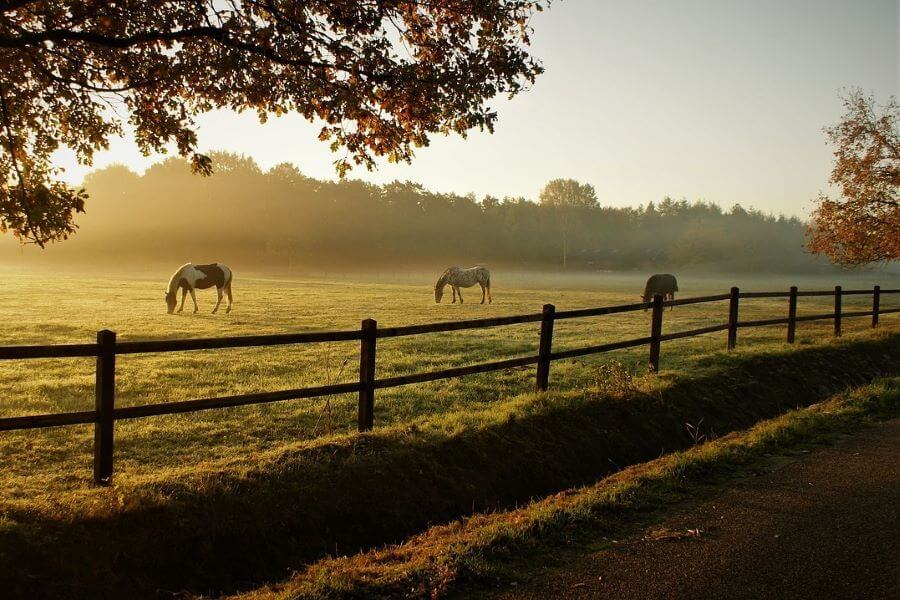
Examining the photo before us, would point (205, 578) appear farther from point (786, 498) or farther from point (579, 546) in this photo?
point (786, 498)

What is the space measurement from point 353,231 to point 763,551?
9437cm

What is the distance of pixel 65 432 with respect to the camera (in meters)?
7.45

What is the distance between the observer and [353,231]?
316 feet

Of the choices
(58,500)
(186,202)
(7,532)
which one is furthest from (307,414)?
(186,202)

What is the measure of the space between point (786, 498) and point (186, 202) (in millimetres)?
101127

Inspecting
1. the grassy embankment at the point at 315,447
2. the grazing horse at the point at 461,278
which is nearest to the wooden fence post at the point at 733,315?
the grassy embankment at the point at 315,447

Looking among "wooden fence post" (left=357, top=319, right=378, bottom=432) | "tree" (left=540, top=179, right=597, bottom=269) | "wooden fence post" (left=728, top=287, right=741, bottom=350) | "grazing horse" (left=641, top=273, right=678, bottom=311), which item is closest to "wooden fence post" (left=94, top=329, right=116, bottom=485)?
"wooden fence post" (left=357, top=319, right=378, bottom=432)

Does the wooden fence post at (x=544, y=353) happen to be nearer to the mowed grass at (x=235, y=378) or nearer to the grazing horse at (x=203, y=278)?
the mowed grass at (x=235, y=378)

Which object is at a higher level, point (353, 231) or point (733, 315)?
point (353, 231)

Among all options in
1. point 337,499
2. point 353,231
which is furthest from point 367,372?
point 353,231

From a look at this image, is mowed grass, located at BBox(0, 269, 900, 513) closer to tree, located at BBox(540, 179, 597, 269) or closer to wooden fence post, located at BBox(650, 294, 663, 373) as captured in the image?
wooden fence post, located at BBox(650, 294, 663, 373)

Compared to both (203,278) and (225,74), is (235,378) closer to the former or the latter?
(225,74)

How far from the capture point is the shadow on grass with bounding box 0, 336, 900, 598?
4492 millimetres

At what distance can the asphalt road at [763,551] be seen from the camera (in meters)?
3.77
